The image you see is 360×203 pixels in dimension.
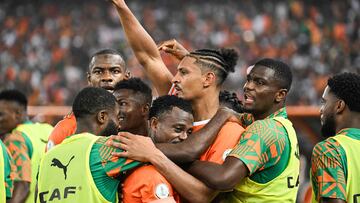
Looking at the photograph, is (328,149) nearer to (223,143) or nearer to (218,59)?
(223,143)

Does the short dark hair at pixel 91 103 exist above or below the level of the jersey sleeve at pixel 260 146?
above

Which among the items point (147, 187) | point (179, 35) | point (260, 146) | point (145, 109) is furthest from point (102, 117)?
point (179, 35)

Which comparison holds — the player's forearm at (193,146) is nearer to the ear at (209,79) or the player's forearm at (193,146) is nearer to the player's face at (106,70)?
the ear at (209,79)

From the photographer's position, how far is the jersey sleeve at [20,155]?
831 centimetres

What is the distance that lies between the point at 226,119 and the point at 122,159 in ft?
3.11

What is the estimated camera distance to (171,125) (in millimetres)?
5199

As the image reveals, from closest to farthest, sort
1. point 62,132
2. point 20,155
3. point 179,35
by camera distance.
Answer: point 62,132
point 20,155
point 179,35

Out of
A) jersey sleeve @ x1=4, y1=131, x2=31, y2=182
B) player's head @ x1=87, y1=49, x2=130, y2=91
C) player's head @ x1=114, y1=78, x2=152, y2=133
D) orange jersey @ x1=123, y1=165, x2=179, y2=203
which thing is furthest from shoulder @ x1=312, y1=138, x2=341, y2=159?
jersey sleeve @ x1=4, y1=131, x2=31, y2=182

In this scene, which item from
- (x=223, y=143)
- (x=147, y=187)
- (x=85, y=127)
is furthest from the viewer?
(x=223, y=143)

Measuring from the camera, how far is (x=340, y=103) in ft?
18.1

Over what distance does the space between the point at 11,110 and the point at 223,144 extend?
4565mm

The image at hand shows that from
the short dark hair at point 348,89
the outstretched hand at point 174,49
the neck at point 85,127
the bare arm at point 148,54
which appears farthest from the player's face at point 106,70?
the short dark hair at point 348,89

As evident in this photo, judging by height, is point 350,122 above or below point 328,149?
above

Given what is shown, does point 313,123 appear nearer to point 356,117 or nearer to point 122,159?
point 356,117
